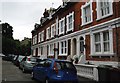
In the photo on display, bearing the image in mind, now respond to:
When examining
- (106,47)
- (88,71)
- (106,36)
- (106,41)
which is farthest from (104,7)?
(88,71)

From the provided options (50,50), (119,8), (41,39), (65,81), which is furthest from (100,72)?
(41,39)

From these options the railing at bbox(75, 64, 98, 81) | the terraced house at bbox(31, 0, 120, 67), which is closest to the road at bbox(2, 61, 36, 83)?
the railing at bbox(75, 64, 98, 81)

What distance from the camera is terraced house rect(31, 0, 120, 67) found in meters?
14.9

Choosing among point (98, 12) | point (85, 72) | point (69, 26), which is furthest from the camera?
point (69, 26)

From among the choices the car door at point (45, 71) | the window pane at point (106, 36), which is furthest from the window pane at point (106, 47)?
the car door at point (45, 71)

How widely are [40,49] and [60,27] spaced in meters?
12.6

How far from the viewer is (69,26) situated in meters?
23.8

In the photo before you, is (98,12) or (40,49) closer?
(98,12)

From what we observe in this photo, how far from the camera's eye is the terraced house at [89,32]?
14.9 metres

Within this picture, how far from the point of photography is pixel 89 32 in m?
18.3

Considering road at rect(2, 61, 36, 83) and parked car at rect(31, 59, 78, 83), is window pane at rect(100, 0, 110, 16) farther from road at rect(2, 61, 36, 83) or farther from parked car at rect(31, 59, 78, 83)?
road at rect(2, 61, 36, 83)

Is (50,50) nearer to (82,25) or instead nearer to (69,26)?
(69,26)

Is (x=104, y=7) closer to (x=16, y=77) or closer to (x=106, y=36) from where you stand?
(x=106, y=36)

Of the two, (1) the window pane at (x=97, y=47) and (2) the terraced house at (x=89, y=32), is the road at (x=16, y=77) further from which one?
(1) the window pane at (x=97, y=47)
